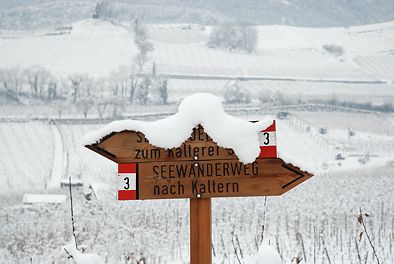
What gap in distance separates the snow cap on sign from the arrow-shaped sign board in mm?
43

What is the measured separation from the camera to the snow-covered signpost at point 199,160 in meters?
3.52

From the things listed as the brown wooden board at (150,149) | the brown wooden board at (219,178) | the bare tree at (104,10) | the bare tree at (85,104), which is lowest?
the brown wooden board at (219,178)

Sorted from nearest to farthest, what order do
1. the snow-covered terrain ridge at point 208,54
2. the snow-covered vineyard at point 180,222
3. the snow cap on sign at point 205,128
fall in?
1. the snow cap on sign at point 205,128
2. the snow-covered vineyard at point 180,222
3. the snow-covered terrain ridge at point 208,54

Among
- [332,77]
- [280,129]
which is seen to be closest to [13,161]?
[280,129]

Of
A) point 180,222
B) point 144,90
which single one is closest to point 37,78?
point 144,90

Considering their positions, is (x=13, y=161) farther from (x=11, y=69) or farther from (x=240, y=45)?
(x=240, y=45)

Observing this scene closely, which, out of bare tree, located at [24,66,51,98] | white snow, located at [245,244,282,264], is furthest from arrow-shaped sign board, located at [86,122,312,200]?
bare tree, located at [24,66,51,98]

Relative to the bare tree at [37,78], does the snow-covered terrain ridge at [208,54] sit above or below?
above

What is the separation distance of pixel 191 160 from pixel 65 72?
6412cm

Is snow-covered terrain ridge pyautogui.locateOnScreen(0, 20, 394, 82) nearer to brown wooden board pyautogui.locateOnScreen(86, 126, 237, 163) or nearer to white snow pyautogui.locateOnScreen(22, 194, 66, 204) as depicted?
white snow pyautogui.locateOnScreen(22, 194, 66, 204)

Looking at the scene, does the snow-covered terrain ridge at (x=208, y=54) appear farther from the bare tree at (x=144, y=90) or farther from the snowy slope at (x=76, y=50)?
the bare tree at (x=144, y=90)

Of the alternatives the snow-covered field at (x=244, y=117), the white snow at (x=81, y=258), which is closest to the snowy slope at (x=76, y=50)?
the snow-covered field at (x=244, y=117)

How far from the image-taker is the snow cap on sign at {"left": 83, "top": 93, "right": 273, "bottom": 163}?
3.49 m

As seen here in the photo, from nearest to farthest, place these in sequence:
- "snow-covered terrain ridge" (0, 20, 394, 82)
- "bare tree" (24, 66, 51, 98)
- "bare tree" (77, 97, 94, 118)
Result: 1. "bare tree" (77, 97, 94, 118)
2. "bare tree" (24, 66, 51, 98)
3. "snow-covered terrain ridge" (0, 20, 394, 82)
